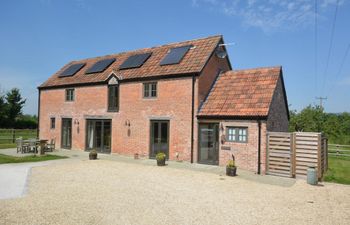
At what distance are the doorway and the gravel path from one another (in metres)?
7.54

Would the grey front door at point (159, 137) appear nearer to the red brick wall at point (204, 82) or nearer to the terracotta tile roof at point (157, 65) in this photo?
the red brick wall at point (204, 82)

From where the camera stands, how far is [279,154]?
1340cm

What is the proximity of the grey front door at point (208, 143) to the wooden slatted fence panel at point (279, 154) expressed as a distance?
3.03 m

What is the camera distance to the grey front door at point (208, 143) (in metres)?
15.6

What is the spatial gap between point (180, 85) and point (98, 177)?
7795 millimetres

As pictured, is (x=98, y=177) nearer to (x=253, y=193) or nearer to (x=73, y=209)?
(x=73, y=209)

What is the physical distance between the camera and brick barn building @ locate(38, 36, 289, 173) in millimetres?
14773

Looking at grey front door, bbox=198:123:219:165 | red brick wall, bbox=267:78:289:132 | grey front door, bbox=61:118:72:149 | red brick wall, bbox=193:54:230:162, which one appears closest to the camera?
red brick wall, bbox=267:78:289:132

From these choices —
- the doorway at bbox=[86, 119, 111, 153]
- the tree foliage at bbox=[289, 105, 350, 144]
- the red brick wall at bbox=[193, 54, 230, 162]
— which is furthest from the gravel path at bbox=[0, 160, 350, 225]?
the tree foliage at bbox=[289, 105, 350, 144]

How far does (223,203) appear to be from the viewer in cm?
859

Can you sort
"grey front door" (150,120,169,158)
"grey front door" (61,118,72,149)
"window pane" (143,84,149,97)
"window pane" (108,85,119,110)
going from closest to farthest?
"grey front door" (150,120,169,158)
"window pane" (143,84,149,97)
"window pane" (108,85,119,110)
"grey front door" (61,118,72,149)

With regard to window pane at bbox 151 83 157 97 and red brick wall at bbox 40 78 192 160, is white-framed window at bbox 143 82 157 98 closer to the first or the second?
window pane at bbox 151 83 157 97

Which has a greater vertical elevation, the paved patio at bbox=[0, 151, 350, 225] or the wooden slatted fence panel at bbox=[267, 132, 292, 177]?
the wooden slatted fence panel at bbox=[267, 132, 292, 177]

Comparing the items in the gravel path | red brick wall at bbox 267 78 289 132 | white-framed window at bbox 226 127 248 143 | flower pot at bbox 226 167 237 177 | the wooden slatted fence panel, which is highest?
red brick wall at bbox 267 78 289 132
